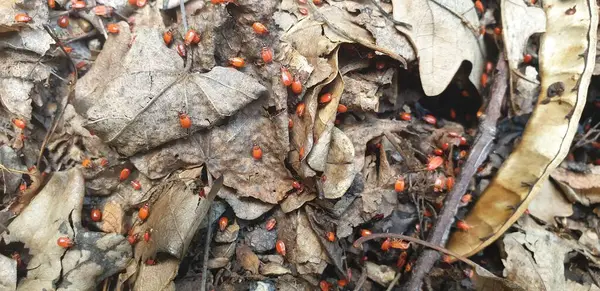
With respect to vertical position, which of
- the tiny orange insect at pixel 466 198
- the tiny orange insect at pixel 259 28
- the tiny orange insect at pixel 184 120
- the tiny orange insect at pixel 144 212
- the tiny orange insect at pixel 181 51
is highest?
the tiny orange insect at pixel 259 28

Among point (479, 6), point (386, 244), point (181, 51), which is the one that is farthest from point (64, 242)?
point (479, 6)

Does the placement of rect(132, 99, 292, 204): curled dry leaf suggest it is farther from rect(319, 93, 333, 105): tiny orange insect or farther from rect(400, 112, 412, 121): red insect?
rect(400, 112, 412, 121): red insect

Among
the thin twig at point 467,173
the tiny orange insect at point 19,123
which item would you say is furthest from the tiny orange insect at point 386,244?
the tiny orange insect at point 19,123

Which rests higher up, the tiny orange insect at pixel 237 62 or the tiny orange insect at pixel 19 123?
the tiny orange insect at pixel 237 62

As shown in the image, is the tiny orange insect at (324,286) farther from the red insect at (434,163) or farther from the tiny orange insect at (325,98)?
the tiny orange insect at (325,98)

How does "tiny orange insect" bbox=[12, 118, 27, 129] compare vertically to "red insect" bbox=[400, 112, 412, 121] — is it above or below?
below

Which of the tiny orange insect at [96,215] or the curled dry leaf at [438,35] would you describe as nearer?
the tiny orange insect at [96,215]

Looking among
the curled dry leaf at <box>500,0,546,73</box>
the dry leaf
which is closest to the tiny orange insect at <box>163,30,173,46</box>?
the curled dry leaf at <box>500,0,546,73</box>
